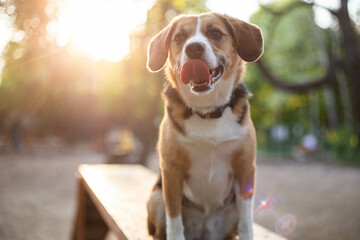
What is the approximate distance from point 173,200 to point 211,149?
15.5 inches

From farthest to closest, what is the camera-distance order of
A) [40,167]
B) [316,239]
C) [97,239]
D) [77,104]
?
[77,104]
[40,167]
[316,239]
[97,239]

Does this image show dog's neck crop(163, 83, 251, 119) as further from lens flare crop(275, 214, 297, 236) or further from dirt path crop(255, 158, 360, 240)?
lens flare crop(275, 214, 297, 236)

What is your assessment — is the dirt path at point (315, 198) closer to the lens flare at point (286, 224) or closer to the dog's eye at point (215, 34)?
the lens flare at point (286, 224)

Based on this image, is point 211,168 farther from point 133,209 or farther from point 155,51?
point 133,209

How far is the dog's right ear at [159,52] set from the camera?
94.3 inches

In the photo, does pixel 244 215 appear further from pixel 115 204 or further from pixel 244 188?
pixel 115 204

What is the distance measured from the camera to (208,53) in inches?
82.7

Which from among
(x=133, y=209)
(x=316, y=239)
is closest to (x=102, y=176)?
(x=133, y=209)

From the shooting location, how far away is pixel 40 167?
1477 cm

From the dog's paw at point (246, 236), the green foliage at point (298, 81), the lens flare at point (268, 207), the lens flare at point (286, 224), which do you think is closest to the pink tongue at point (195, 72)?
the dog's paw at point (246, 236)

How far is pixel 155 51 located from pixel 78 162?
1508 centimetres

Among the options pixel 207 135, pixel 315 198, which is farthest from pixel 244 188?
pixel 315 198

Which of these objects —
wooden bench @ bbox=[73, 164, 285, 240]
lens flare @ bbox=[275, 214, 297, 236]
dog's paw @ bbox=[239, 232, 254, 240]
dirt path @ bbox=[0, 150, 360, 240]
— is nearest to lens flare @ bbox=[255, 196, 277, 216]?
dirt path @ bbox=[0, 150, 360, 240]

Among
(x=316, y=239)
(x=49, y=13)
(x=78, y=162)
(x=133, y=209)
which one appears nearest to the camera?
(x=133, y=209)
